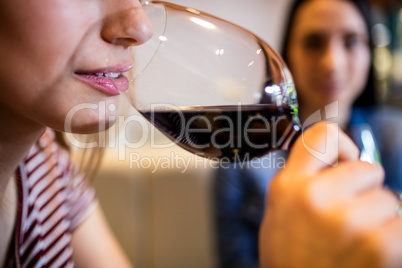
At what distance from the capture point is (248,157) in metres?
0.58

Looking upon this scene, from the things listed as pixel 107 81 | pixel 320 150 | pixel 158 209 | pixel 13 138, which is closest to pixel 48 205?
pixel 13 138

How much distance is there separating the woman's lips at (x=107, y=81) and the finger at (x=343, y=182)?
0.95 feet

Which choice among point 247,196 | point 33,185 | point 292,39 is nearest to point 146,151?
point 247,196

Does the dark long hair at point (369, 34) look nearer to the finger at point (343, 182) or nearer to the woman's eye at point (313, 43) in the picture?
the woman's eye at point (313, 43)

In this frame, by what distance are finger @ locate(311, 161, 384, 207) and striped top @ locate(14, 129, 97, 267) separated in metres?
0.55

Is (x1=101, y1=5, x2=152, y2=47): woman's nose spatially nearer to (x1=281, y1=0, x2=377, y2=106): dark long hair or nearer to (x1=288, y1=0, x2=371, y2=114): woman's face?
(x1=288, y1=0, x2=371, y2=114): woman's face

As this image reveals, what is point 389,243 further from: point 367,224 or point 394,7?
point 394,7

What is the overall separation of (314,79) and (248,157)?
0.96 metres

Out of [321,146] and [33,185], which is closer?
[321,146]

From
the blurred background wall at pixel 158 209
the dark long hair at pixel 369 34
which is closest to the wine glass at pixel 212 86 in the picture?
the dark long hair at pixel 369 34

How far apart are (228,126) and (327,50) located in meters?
1.08

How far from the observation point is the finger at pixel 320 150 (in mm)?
397

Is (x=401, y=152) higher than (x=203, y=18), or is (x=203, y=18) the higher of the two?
(x=203, y=18)

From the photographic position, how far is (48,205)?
2.59 feet
